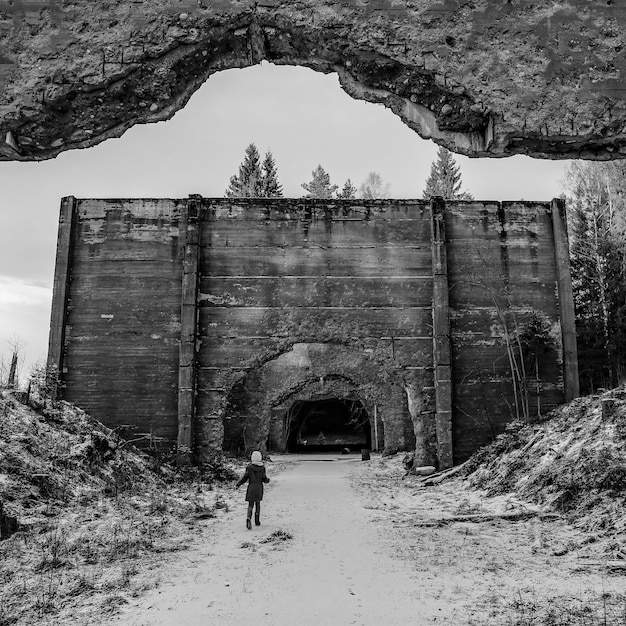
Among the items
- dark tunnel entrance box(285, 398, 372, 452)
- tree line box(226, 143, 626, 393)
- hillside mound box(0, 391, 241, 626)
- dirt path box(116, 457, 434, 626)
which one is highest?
tree line box(226, 143, 626, 393)

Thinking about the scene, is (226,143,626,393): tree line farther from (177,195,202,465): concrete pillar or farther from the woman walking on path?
the woman walking on path

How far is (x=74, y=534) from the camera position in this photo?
22.6 ft

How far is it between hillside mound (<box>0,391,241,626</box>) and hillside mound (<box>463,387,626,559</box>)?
514cm

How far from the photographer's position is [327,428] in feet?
114

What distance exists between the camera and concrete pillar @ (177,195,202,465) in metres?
14.5

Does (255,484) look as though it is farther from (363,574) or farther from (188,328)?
(188,328)

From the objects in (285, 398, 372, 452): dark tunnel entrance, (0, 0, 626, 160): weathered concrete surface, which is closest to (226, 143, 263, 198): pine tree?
(285, 398, 372, 452): dark tunnel entrance

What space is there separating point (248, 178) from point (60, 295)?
3384cm

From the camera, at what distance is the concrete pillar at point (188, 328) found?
14.5 metres

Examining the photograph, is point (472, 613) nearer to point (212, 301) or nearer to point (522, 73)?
point (522, 73)

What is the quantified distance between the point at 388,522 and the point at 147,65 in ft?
24.0

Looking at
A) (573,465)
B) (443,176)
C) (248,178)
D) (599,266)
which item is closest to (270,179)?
(248,178)

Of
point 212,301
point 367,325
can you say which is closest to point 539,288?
point 367,325

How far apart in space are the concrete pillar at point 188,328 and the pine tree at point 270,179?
Result: 31711mm
